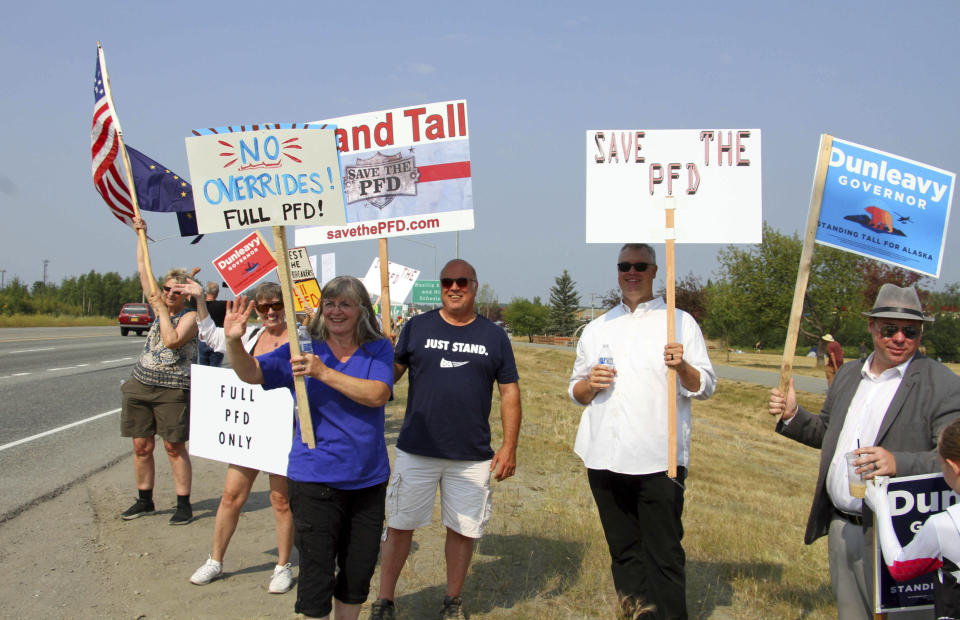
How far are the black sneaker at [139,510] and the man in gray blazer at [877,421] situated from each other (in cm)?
524

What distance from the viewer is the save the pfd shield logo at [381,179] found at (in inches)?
215

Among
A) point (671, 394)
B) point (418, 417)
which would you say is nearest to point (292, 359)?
point (418, 417)

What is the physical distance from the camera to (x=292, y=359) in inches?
137

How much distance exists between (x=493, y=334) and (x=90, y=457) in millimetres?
6660

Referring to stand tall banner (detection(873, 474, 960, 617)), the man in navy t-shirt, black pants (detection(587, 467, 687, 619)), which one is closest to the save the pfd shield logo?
the man in navy t-shirt

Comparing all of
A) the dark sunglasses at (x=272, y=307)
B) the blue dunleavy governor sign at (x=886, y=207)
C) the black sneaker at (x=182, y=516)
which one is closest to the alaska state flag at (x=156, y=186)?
the dark sunglasses at (x=272, y=307)

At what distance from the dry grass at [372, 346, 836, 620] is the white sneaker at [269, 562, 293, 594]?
73 centimetres

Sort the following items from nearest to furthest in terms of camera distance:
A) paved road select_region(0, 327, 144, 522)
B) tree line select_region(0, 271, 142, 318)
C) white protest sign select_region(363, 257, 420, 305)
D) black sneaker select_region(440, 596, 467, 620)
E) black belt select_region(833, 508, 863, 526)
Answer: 1. black belt select_region(833, 508, 863, 526)
2. black sneaker select_region(440, 596, 467, 620)
3. paved road select_region(0, 327, 144, 522)
4. white protest sign select_region(363, 257, 420, 305)
5. tree line select_region(0, 271, 142, 318)

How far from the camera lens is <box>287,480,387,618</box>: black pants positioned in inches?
139

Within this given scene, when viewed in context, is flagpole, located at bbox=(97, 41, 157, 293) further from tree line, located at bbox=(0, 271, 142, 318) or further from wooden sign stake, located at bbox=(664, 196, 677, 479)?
tree line, located at bbox=(0, 271, 142, 318)

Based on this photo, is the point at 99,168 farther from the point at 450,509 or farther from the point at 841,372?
the point at 841,372

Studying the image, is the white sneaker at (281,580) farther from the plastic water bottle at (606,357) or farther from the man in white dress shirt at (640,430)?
the plastic water bottle at (606,357)

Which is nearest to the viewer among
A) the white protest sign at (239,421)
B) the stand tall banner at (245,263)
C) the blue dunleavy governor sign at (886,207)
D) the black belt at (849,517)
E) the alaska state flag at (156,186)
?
the black belt at (849,517)

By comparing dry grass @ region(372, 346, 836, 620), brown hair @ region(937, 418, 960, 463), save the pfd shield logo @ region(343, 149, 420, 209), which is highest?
save the pfd shield logo @ region(343, 149, 420, 209)
